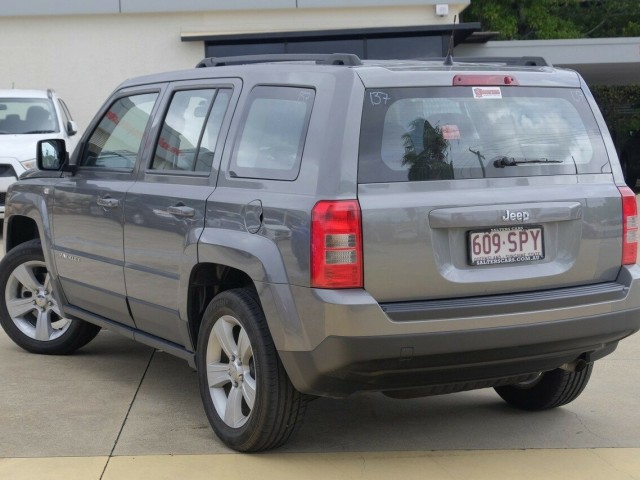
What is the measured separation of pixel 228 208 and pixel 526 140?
1.38 metres

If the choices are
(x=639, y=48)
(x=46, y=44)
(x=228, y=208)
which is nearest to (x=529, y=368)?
(x=228, y=208)

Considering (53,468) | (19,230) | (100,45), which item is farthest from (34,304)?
(100,45)

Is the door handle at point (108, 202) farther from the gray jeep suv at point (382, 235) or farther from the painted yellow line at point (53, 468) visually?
the painted yellow line at point (53, 468)

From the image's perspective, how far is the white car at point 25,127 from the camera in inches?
547

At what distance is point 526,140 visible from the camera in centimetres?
491

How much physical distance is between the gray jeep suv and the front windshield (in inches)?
380

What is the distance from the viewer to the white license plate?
15.3ft

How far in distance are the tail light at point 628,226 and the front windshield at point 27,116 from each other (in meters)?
10.9

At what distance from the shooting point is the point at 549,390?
19.0ft

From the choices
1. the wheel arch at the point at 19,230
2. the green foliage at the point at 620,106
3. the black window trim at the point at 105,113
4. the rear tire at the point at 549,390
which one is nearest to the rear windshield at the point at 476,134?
the rear tire at the point at 549,390

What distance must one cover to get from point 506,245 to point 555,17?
3151 cm

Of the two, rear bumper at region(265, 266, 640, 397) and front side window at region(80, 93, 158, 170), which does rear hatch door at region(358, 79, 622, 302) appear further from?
front side window at region(80, 93, 158, 170)

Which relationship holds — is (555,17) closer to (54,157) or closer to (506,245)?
(54,157)

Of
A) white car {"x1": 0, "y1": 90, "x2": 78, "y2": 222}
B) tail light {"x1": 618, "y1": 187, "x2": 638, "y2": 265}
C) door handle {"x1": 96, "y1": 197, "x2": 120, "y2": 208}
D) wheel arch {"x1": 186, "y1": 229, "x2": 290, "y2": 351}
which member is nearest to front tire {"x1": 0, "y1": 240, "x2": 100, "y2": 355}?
door handle {"x1": 96, "y1": 197, "x2": 120, "y2": 208}
